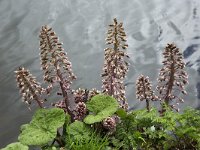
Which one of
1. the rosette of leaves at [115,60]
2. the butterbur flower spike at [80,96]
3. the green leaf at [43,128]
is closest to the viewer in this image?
the green leaf at [43,128]

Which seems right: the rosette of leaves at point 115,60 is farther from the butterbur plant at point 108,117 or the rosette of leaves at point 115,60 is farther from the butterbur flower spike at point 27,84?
the butterbur flower spike at point 27,84

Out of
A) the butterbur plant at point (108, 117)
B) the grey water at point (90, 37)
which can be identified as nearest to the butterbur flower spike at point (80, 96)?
the butterbur plant at point (108, 117)

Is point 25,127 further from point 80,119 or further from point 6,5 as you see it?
point 6,5

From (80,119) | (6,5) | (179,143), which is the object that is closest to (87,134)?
(80,119)

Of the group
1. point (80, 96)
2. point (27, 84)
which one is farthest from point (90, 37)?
point (27, 84)

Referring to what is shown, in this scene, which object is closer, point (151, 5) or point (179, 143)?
point (179, 143)

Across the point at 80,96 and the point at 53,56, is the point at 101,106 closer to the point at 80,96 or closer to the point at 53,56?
the point at 80,96
